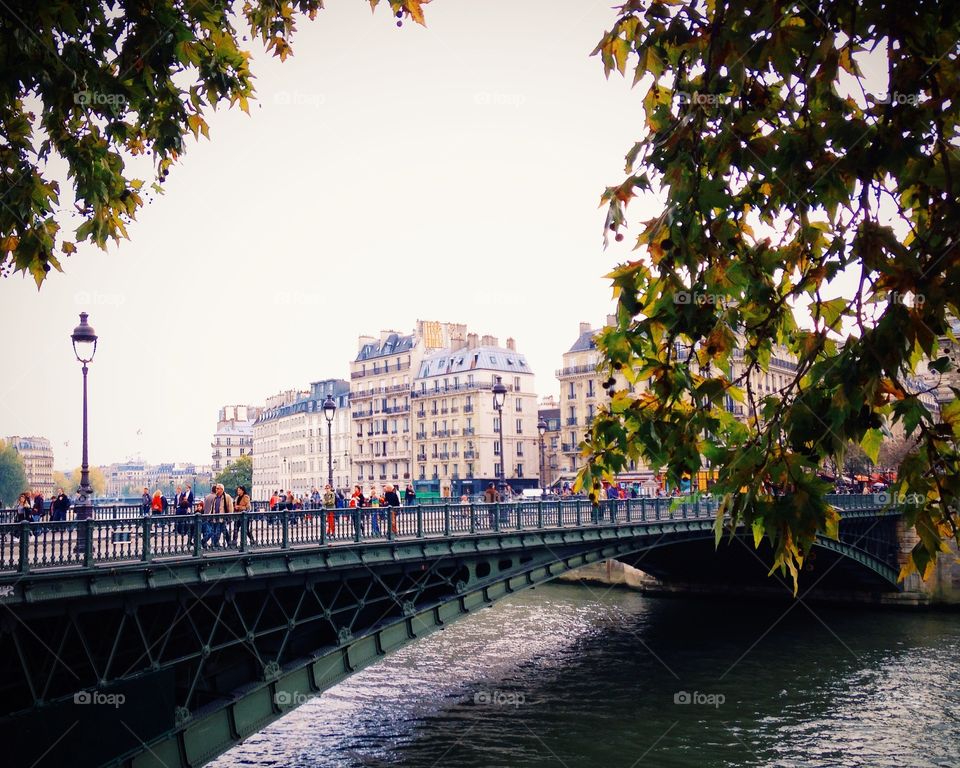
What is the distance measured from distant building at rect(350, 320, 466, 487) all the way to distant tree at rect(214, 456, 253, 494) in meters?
40.6

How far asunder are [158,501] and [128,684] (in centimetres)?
921

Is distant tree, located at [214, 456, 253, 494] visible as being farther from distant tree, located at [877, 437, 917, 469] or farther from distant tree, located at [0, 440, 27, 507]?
distant tree, located at [877, 437, 917, 469]

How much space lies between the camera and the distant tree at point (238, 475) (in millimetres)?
148375

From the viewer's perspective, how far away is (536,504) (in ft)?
87.4

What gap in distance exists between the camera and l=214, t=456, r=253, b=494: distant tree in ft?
487

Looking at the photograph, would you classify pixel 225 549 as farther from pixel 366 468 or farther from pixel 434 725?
pixel 366 468

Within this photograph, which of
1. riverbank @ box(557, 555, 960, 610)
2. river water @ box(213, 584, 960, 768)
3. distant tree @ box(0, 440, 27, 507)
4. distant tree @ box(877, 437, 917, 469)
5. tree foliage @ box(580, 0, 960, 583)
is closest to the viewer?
→ tree foliage @ box(580, 0, 960, 583)

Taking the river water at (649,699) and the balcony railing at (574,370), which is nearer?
the river water at (649,699)

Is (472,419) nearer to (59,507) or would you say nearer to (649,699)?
(649,699)

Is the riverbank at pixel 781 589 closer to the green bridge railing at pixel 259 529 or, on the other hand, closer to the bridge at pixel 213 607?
the green bridge railing at pixel 259 529

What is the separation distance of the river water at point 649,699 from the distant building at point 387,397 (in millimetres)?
65841

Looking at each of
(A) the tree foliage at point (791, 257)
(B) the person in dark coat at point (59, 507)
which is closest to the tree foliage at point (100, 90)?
(A) the tree foliage at point (791, 257)

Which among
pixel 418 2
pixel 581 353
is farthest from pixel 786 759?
pixel 581 353

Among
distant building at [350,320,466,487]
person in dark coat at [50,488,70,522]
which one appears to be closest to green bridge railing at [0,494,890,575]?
person in dark coat at [50,488,70,522]
